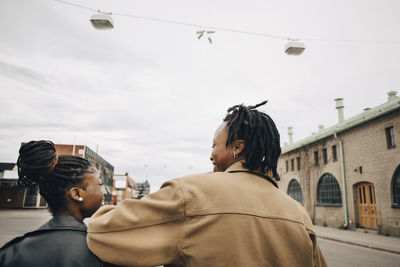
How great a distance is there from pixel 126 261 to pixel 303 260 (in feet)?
2.81

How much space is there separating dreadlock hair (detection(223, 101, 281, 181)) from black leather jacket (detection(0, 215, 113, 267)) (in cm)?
95

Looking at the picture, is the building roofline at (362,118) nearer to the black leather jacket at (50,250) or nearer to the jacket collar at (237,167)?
the jacket collar at (237,167)

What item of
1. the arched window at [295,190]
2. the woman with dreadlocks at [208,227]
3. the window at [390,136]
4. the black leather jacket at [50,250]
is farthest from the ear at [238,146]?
the arched window at [295,190]

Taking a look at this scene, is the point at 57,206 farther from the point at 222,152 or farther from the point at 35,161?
the point at 222,152

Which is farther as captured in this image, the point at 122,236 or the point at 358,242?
the point at 358,242

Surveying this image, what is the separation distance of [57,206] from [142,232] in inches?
32.7

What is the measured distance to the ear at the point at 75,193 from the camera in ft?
6.14

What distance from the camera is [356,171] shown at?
62.6ft

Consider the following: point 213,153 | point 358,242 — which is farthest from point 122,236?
point 358,242

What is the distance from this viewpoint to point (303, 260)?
147 centimetres

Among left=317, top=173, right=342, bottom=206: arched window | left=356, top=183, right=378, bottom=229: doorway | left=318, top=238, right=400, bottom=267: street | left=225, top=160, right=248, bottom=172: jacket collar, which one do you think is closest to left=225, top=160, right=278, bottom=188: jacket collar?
left=225, top=160, right=248, bottom=172: jacket collar

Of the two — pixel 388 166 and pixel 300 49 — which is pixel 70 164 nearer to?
pixel 300 49

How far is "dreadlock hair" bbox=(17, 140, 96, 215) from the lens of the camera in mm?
1761

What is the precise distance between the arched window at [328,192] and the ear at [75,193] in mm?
22214
